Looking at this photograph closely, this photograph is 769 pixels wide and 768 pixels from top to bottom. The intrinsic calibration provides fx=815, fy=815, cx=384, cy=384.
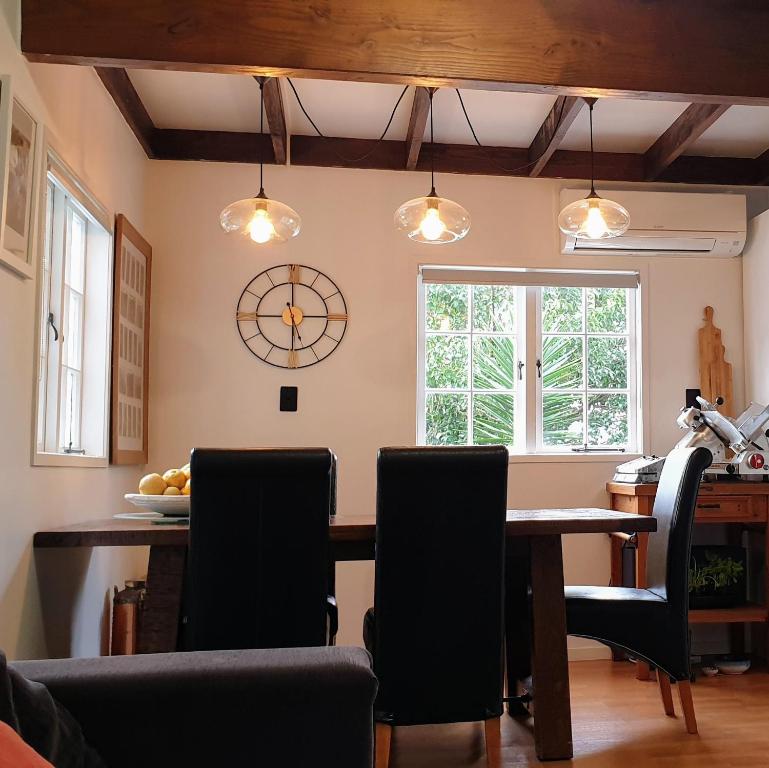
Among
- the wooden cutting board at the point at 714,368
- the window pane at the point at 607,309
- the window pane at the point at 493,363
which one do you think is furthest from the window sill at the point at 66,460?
the wooden cutting board at the point at 714,368

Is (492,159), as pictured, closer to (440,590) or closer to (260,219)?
(260,219)

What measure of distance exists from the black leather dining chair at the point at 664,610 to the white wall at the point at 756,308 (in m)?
1.65

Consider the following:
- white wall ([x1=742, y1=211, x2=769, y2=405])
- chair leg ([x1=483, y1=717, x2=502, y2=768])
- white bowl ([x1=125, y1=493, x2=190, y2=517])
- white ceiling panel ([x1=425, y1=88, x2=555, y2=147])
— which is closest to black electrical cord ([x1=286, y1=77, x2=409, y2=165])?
white ceiling panel ([x1=425, y1=88, x2=555, y2=147])

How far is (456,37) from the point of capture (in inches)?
103

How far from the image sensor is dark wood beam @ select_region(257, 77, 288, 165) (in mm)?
3322

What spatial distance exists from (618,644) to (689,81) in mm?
1908

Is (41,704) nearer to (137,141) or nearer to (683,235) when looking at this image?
(137,141)

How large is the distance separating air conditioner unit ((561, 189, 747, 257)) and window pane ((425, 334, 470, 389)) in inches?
29.7

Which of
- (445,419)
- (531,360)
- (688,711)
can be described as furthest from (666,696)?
(531,360)

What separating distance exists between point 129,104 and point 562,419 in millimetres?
2628

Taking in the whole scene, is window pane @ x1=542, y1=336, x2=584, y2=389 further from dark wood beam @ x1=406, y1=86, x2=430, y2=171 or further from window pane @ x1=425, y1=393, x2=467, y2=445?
dark wood beam @ x1=406, y1=86, x2=430, y2=171

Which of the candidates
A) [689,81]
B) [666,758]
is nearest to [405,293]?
[689,81]

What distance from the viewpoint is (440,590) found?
7.57 feet

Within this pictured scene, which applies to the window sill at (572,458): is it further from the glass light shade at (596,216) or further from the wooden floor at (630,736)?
the glass light shade at (596,216)
